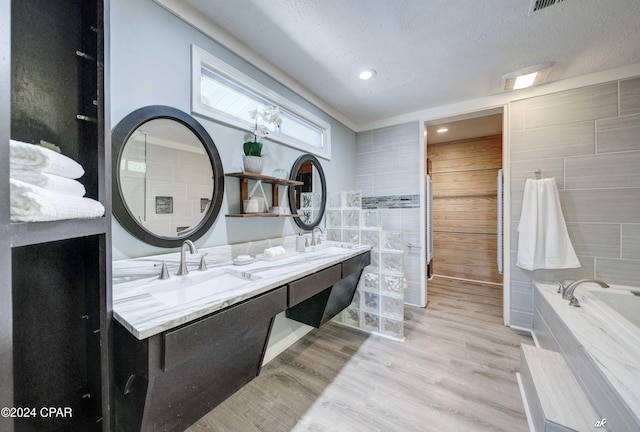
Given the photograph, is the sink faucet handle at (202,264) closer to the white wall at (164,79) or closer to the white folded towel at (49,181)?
the white wall at (164,79)

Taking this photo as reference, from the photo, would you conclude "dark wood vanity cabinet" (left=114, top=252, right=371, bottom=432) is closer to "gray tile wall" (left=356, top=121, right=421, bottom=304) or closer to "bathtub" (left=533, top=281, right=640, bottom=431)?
"bathtub" (left=533, top=281, right=640, bottom=431)

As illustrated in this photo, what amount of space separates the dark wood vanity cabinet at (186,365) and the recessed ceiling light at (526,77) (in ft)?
8.65

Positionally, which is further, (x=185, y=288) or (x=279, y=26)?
(x=279, y=26)

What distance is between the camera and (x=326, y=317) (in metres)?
2.01

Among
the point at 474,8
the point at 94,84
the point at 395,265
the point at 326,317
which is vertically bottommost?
the point at 326,317

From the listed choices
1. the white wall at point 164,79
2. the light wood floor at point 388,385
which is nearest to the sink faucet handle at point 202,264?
the white wall at point 164,79

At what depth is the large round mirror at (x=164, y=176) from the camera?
119cm

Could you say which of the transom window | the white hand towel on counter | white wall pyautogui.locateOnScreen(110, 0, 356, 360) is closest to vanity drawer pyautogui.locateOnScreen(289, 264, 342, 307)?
white wall pyautogui.locateOnScreen(110, 0, 356, 360)

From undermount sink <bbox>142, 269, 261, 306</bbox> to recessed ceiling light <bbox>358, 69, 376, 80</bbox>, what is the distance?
6.36ft

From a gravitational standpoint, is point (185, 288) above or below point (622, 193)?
below

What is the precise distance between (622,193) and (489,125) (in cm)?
172

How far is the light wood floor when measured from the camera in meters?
1.36

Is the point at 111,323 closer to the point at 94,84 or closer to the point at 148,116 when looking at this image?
the point at 94,84

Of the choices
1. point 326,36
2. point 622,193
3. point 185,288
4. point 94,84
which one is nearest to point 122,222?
point 185,288
